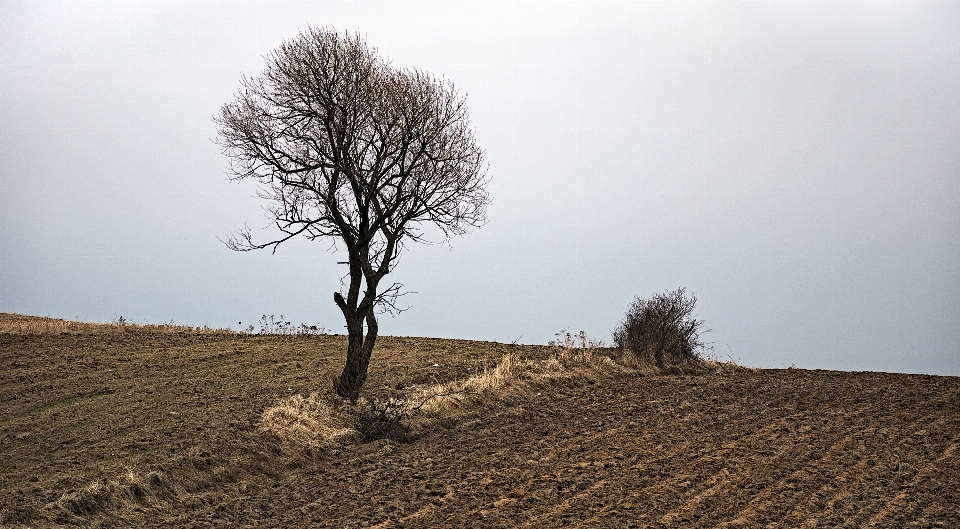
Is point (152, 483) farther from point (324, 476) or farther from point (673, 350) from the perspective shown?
point (673, 350)


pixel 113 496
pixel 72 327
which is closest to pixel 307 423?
pixel 113 496

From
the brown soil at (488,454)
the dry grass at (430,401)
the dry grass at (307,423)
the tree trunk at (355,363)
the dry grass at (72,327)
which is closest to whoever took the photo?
the brown soil at (488,454)

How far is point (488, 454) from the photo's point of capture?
11.9 meters

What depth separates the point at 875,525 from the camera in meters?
8.82

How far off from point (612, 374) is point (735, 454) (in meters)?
6.91

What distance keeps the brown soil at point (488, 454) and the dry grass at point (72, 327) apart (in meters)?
4.14

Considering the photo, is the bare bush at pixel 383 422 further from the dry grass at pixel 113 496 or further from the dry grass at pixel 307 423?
the dry grass at pixel 113 496

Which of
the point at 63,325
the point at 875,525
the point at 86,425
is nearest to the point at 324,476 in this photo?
the point at 86,425

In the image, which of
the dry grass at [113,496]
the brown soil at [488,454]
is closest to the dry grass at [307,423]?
the brown soil at [488,454]

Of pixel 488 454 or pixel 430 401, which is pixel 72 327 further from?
pixel 488 454

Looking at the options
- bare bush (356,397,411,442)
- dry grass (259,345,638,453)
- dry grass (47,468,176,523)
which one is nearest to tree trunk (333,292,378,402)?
dry grass (259,345,638,453)

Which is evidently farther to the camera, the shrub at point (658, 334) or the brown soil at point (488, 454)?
the shrub at point (658, 334)

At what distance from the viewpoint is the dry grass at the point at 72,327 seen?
22000 millimetres

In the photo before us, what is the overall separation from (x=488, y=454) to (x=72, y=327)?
52.9ft
